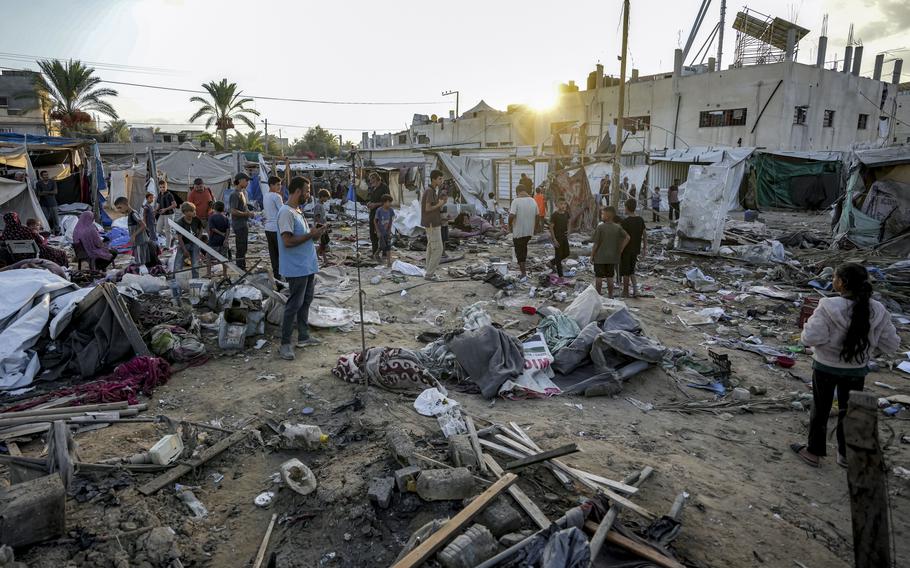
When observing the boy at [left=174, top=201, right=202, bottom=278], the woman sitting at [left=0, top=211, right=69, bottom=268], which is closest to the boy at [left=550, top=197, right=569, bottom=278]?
the boy at [left=174, top=201, right=202, bottom=278]

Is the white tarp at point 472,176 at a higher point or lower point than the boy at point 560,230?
higher

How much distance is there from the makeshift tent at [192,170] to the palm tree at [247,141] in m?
22.8

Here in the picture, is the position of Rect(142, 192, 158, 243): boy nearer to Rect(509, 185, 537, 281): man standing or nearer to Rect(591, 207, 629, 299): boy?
Rect(509, 185, 537, 281): man standing

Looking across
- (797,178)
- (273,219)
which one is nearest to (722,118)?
(797,178)

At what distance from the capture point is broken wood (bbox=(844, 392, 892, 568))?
2025 millimetres

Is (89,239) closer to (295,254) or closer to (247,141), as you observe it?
(295,254)

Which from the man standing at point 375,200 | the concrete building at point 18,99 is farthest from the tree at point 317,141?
the man standing at point 375,200

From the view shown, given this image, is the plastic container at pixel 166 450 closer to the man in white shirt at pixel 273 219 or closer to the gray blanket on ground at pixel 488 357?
the gray blanket on ground at pixel 488 357

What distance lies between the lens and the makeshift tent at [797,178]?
65.8ft

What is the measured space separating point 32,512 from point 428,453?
212 cm

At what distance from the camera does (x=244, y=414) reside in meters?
4.28

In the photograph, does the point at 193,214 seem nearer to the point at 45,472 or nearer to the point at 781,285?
the point at 45,472

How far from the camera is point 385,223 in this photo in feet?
34.0

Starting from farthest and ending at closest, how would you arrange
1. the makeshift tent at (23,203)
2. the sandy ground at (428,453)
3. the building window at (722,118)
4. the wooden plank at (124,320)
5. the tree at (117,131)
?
the tree at (117,131), the building window at (722,118), the makeshift tent at (23,203), the wooden plank at (124,320), the sandy ground at (428,453)
